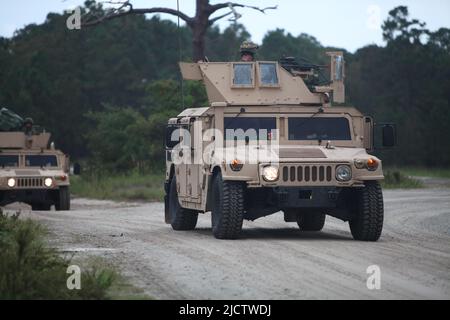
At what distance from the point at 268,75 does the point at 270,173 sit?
3338 mm

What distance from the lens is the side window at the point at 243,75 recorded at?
17625mm

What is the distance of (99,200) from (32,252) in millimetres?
21144

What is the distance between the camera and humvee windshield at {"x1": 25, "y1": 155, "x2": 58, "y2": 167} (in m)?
27.6

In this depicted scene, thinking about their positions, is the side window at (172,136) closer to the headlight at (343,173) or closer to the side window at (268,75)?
the side window at (268,75)

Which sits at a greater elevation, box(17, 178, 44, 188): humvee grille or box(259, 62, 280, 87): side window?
box(259, 62, 280, 87): side window

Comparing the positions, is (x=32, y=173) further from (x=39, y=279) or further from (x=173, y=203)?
(x=39, y=279)

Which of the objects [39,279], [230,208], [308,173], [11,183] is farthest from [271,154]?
[11,183]

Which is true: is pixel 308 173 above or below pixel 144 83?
below

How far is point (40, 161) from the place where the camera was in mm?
27812

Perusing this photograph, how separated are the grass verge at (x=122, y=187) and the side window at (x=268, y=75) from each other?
44.7 feet

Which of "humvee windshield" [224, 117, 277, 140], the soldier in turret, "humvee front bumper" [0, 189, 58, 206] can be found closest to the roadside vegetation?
"humvee windshield" [224, 117, 277, 140]

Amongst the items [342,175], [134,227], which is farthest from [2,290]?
[134,227]

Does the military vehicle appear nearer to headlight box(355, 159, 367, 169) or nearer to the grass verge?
the grass verge

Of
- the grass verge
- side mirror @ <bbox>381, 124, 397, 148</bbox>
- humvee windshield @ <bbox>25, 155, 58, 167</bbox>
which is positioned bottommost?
the grass verge
